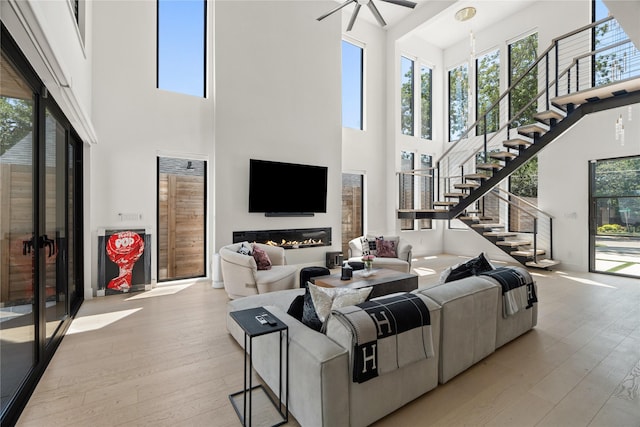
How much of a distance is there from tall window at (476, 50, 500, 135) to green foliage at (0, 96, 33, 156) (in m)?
9.03

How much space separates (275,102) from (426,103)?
524 centimetres

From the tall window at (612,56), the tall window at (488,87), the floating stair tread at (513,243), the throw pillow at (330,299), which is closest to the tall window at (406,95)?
the tall window at (488,87)

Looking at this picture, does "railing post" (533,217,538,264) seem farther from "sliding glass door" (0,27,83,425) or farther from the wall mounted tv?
"sliding glass door" (0,27,83,425)

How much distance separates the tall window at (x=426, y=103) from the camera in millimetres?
9258

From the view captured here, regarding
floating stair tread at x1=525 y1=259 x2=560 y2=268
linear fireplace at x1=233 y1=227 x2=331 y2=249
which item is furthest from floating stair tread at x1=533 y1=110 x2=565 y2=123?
linear fireplace at x1=233 y1=227 x2=331 y2=249

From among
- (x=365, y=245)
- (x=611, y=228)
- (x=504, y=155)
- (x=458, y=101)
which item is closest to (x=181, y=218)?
(x=365, y=245)

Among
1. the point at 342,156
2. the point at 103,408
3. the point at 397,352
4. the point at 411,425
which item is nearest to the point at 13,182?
the point at 103,408

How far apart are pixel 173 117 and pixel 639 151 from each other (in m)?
8.45

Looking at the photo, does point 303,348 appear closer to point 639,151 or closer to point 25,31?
point 25,31

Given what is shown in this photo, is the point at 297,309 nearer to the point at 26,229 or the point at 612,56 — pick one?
the point at 26,229

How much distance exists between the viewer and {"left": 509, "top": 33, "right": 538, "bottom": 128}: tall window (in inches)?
298

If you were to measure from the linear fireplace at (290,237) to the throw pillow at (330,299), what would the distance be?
3.93m

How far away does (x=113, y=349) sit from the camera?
3.00 m

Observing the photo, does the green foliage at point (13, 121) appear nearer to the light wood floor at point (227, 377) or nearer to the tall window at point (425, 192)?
the light wood floor at point (227, 377)
